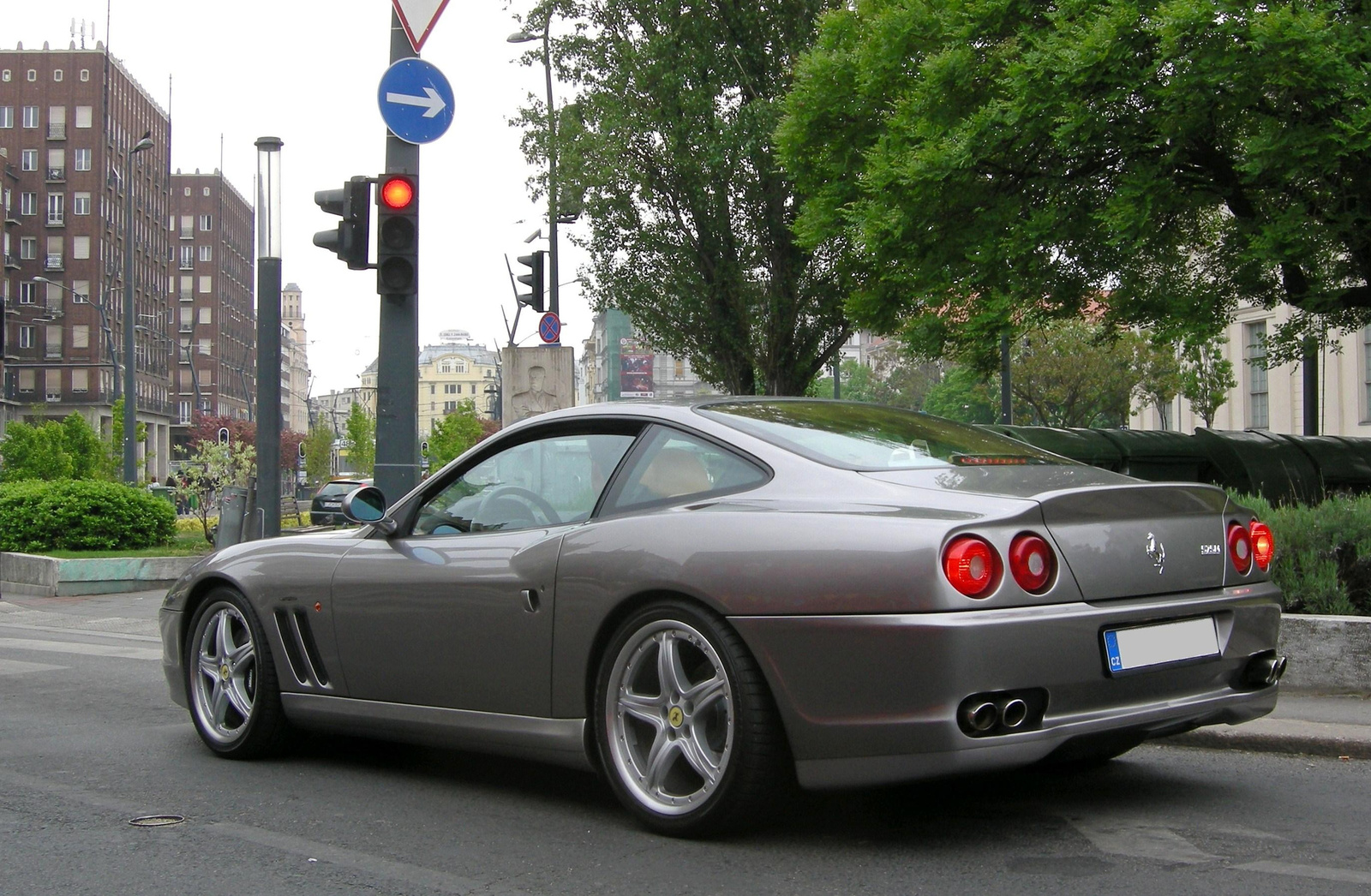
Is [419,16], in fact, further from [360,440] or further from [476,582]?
[360,440]

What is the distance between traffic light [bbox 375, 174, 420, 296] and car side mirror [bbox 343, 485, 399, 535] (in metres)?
4.37

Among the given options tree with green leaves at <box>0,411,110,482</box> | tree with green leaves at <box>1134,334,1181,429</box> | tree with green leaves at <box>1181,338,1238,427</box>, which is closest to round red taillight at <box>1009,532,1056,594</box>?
tree with green leaves at <box>0,411,110,482</box>

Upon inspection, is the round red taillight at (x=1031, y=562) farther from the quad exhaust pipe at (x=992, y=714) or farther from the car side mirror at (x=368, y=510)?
the car side mirror at (x=368, y=510)

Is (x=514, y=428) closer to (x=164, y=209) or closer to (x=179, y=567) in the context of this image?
(x=179, y=567)

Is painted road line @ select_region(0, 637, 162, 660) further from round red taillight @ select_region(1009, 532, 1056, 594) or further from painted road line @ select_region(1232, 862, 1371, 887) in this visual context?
painted road line @ select_region(1232, 862, 1371, 887)

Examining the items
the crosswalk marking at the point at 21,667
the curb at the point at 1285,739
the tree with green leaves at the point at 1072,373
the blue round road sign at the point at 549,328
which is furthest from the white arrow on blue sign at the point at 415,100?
the tree with green leaves at the point at 1072,373

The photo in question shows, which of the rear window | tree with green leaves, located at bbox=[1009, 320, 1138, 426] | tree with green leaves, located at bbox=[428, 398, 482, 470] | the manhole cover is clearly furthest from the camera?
tree with green leaves, located at bbox=[1009, 320, 1138, 426]

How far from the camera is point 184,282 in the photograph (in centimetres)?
12950

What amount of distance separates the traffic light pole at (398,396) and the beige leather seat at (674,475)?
17.1 feet

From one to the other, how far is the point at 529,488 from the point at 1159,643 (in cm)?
220

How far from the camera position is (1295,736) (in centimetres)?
551

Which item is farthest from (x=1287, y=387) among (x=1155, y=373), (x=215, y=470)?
(x=215, y=470)

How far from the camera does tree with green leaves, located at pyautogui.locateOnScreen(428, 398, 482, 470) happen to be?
42.5 meters

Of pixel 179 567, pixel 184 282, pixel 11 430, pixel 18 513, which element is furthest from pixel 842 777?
pixel 184 282
